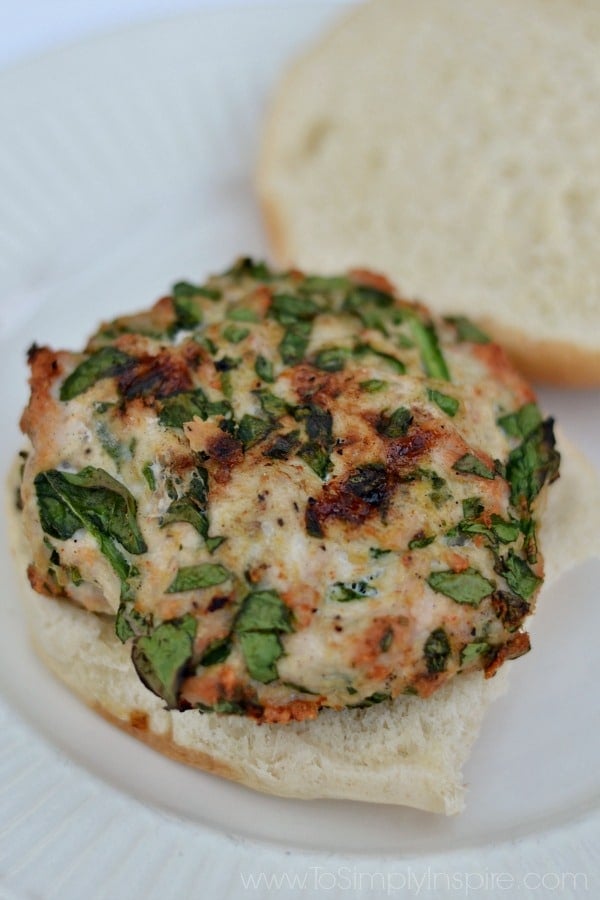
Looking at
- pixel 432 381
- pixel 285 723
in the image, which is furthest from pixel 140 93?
pixel 285 723

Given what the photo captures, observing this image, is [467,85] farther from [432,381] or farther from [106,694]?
[106,694]

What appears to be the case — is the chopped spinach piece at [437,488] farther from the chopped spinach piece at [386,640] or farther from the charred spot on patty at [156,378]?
the charred spot on patty at [156,378]

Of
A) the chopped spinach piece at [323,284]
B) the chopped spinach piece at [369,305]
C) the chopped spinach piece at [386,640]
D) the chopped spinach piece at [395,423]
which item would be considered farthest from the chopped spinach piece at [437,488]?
the chopped spinach piece at [323,284]

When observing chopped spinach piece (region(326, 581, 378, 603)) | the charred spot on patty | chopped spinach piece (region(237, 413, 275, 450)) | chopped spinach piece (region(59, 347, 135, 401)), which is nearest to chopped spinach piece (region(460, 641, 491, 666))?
chopped spinach piece (region(326, 581, 378, 603))

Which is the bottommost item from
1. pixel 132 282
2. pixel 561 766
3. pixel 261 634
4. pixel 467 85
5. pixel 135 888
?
pixel 561 766

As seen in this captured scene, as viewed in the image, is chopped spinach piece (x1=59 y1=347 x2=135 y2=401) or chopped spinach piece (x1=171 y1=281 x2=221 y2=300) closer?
chopped spinach piece (x1=59 y1=347 x2=135 y2=401)

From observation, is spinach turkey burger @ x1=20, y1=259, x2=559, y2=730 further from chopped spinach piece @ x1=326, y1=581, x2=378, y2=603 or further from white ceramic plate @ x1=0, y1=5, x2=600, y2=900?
white ceramic plate @ x1=0, y1=5, x2=600, y2=900

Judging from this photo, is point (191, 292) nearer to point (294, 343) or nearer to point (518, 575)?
point (294, 343)

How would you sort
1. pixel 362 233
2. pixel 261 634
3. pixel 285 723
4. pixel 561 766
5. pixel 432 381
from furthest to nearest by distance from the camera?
pixel 362 233 < pixel 432 381 < pixel 561 766 < pixel 285 723 < pixel 261 634
